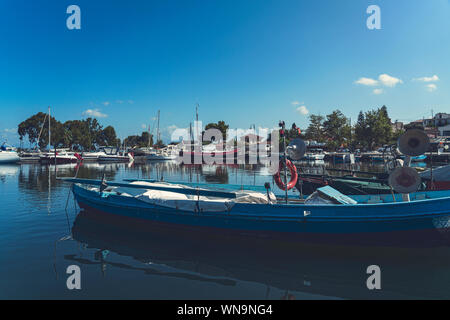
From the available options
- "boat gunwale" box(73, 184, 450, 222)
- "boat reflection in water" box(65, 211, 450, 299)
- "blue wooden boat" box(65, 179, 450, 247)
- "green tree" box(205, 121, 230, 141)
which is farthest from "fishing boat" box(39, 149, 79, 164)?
"boat gunwale" box(73, 184, 450, 222)

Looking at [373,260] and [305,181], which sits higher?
[305,181]

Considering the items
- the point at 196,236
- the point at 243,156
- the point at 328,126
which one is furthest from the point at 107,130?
the point at 196,236

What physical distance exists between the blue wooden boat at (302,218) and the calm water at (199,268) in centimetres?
63

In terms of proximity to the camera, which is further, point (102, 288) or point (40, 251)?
point (40, 251)

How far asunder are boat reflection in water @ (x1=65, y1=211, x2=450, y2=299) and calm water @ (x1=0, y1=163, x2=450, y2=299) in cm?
3

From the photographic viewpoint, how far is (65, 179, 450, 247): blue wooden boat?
8.60m

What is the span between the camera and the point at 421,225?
862 cm

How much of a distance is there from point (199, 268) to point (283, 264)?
2.88m

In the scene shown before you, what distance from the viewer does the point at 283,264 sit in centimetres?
895

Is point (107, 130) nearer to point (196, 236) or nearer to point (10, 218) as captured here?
point (10, 218)

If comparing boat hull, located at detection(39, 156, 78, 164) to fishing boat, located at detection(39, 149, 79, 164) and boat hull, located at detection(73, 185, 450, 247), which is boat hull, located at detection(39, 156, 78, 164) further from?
boat hull, located at detection(73, 185, 450, 247)

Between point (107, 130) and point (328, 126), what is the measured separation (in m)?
96.7

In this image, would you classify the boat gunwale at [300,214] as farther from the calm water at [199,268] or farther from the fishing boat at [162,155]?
the fishing boat at [162,155]

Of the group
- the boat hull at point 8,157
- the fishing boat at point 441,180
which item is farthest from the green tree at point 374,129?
the boat hull at point 8,157
